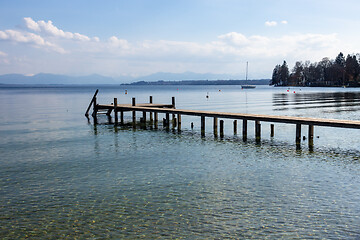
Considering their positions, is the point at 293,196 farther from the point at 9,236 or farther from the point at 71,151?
the point at 71,151

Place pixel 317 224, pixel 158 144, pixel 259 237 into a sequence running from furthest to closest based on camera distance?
pixel 158 144 → pixel 317 224 → pixel 259 237

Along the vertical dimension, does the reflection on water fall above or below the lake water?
above

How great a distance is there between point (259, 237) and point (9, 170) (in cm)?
1260

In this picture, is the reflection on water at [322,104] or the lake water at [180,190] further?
the reflection on water at [322,104]

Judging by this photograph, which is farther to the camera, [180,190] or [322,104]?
[322,104]

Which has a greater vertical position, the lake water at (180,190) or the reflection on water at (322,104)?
the reflection on water at (322,104)

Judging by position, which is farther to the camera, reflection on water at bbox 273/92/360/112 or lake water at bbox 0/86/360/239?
reflection on water at bbox 273/92/360/112

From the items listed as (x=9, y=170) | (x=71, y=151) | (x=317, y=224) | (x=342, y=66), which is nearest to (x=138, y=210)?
(x=317, y=224)

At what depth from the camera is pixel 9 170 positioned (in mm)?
16094

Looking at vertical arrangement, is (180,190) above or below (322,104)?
below

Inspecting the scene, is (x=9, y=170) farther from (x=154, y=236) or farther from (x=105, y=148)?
(x=154, y=236)

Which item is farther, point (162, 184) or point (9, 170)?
point (9, 170)

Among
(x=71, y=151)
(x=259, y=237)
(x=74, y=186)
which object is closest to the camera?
(x=259, y=237)

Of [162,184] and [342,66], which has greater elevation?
[342,66]
